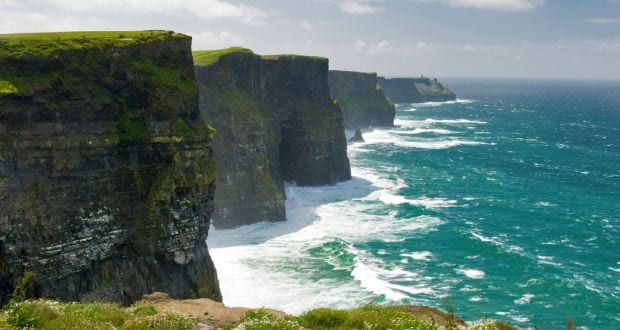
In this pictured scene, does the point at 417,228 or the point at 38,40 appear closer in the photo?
the point at 38,40

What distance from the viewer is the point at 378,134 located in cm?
15762

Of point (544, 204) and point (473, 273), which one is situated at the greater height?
point (544, 204)

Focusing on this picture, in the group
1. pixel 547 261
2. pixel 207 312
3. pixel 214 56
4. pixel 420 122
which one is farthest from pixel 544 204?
pixel 420 122

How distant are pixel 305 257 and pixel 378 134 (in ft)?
349

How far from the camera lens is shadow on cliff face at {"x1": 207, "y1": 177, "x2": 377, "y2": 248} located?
6218 centimetres

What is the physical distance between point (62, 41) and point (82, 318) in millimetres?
25853

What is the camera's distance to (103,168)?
114 ft

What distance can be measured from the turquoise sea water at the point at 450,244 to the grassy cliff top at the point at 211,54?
950 inches

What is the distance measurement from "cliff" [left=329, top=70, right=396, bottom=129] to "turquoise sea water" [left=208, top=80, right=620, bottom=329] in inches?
2116

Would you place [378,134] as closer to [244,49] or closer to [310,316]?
[244,49]

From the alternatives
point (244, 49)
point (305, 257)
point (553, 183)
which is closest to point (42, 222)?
point (305, 257)

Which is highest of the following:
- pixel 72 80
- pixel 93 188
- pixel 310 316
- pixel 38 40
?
pixel 38 40

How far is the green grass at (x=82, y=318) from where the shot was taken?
15273mm

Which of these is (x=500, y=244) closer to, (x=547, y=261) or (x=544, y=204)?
(x=547, y=261)
